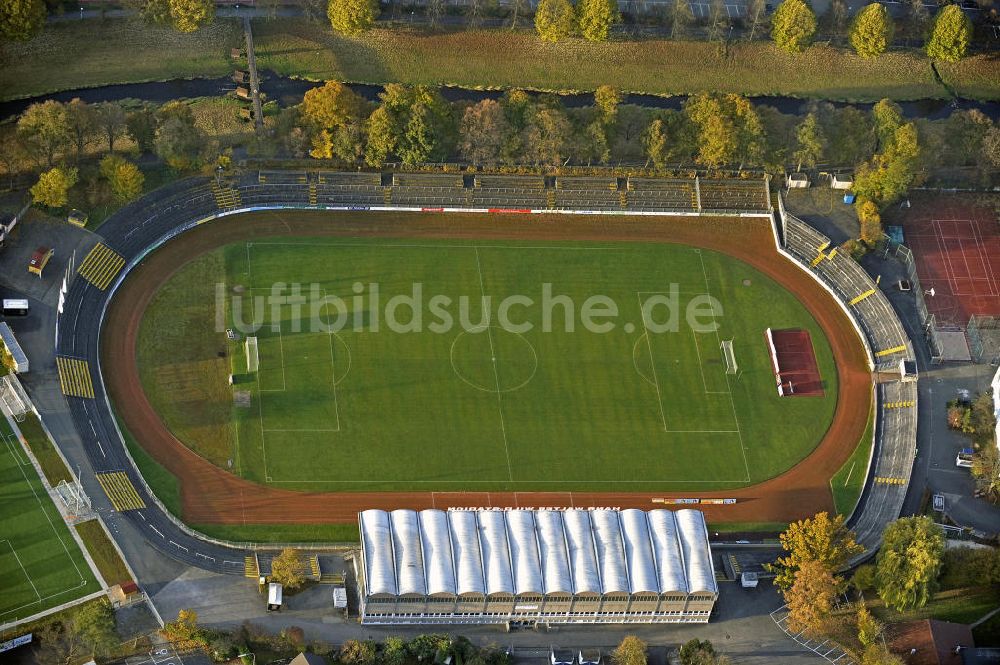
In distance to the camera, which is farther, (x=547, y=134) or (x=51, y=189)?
(x=547, y=134)

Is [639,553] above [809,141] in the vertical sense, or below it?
below

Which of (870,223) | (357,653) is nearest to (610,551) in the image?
(357,653)

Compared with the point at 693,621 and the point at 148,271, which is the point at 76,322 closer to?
the point at 148,271

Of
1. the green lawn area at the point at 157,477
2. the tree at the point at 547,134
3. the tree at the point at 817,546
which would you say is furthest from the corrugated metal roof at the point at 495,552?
the tree at the point at 547,134

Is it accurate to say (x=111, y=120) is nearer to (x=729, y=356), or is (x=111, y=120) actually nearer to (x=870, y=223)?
(x=729, y=356)

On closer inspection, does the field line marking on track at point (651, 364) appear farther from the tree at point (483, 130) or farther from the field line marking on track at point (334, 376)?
the field line marking on track at point (334, 376)

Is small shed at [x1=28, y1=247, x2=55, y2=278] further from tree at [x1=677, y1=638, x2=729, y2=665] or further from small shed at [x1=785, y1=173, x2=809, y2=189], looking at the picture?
small shed at [x1=785, y1=173, x2=809, y2=189]
